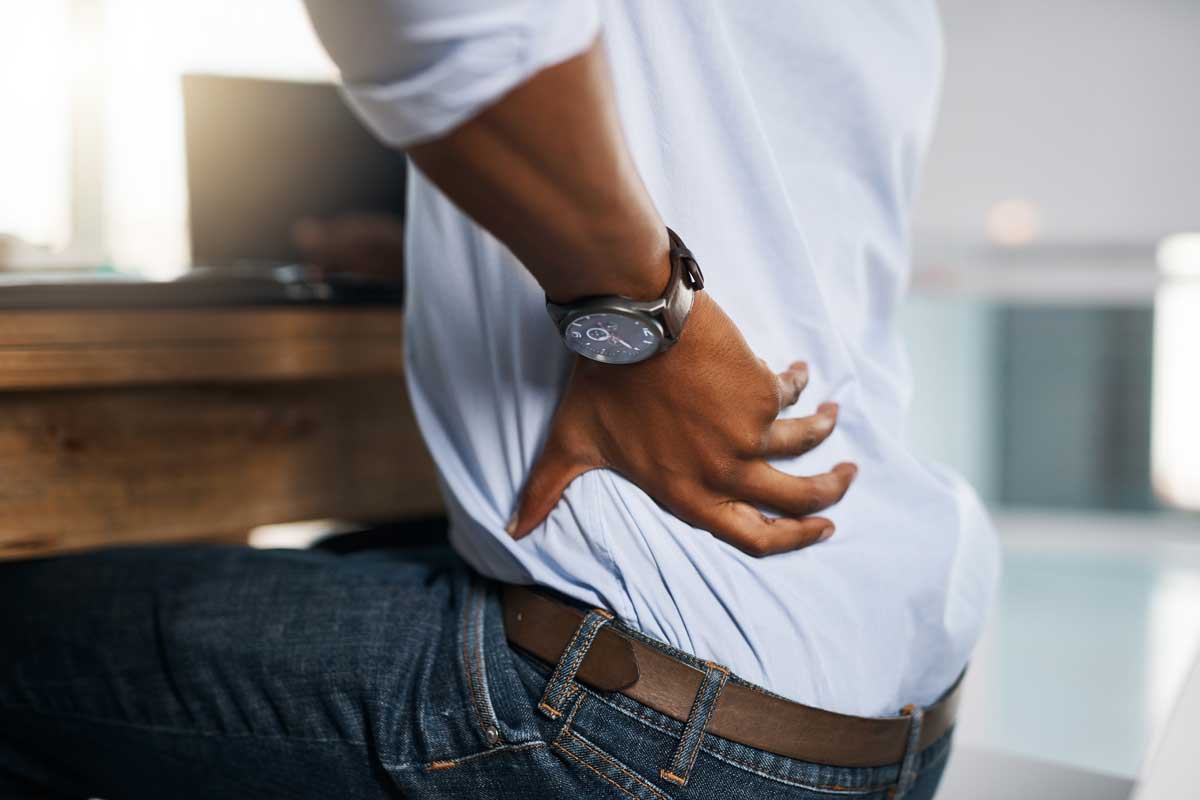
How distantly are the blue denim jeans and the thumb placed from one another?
0.21 feet

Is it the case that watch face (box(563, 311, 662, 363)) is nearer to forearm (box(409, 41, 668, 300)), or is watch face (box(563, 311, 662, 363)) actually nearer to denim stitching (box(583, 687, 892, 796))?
forearm (box(409, 41, 668, 300))

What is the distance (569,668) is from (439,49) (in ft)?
1.02

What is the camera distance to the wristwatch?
0.45 meters

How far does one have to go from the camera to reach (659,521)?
51 cm

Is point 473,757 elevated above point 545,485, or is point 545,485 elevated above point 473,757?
point 545,485

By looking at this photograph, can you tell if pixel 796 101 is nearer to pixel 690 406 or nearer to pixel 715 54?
pixel 715 54

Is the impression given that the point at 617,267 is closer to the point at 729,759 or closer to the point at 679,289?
the point at 679,289

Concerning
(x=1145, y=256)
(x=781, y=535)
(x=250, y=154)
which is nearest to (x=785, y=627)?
(x=781, y=535)

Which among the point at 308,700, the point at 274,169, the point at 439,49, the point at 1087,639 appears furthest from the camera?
the point at 1087,639

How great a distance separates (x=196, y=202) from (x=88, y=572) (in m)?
0.86

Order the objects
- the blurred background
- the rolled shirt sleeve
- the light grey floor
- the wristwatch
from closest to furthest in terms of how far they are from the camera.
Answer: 1. the rolled shirt sleeve
2. the wristwatch
3. the light grey floor
4. the blurred background

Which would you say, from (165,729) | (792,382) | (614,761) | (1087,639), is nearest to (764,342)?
(792,382)

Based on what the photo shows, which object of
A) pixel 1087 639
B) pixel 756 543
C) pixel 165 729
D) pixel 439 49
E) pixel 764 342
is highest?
pixel 439 49

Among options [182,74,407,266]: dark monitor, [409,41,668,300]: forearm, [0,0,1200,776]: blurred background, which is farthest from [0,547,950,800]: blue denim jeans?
[0,0,1200,776]: blurred background
